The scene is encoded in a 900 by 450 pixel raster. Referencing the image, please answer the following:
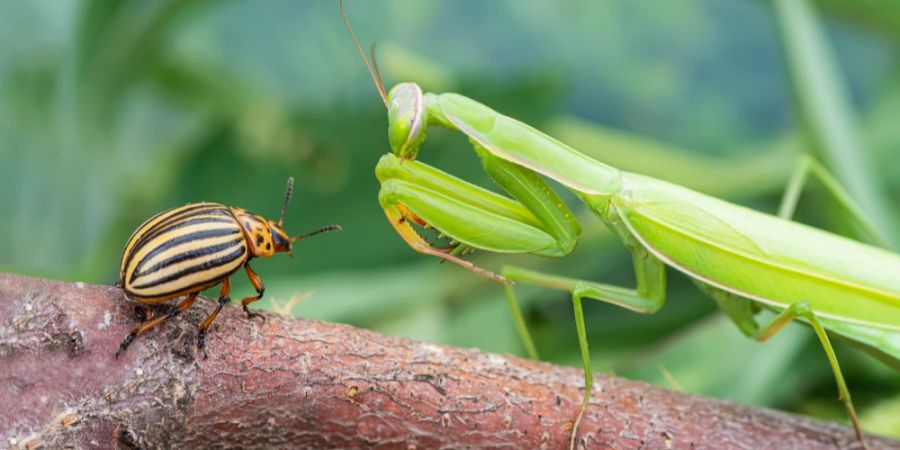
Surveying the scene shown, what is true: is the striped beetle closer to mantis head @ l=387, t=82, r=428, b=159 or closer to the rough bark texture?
the rough bark texture

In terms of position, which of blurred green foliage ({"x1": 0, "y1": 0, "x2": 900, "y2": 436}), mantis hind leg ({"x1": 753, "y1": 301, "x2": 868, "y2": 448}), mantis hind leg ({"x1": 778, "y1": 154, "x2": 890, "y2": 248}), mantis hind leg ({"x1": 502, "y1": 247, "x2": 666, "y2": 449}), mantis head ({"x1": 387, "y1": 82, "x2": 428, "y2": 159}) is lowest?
mantis hind leg ({"x1": 753, "y1": 301, "x2": 868, "y2": 448})

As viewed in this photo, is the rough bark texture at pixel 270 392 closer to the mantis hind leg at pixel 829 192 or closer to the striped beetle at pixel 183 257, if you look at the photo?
the striped beetle at pixel 183 257

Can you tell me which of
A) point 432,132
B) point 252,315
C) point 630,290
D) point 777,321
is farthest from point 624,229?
point 432,132

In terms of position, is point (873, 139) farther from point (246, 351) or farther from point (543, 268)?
point (246, 351)

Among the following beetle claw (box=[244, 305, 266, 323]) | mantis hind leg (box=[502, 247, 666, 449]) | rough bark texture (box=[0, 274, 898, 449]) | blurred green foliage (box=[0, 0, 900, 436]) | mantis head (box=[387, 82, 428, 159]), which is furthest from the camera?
blurred green foliage (box=[0, 0, 900, 436])

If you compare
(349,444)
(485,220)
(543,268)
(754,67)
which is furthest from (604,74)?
(349,444)

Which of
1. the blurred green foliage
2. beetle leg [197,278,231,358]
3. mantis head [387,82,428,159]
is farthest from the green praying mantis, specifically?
the blurred green foliage

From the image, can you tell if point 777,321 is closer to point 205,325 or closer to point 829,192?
point 829,192
